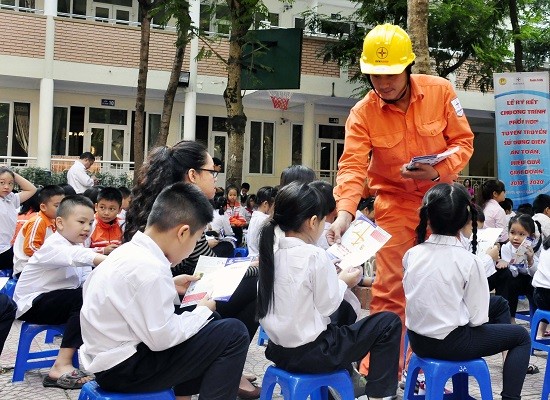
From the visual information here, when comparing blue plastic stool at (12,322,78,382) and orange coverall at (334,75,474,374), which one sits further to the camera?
blue plastic stool at (12,322,78,382)

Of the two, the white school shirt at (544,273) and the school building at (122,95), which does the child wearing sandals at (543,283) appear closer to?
the white school shirt at (544,273)

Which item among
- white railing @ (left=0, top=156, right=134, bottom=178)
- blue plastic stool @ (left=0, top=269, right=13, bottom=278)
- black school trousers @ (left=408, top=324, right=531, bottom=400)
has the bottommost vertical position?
black school trousers @ (left=408, top=324, right=531, bottom=400)

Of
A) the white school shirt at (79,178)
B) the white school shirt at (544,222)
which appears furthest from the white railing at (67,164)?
the white school shirt at (544,222)

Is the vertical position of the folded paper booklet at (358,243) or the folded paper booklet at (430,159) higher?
the folded paper booklet at (430,159)

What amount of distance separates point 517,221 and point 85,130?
14.3m

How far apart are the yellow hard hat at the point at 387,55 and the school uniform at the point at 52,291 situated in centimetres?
188

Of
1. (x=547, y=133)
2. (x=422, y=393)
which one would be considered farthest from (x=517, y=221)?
(x=547, y=133)

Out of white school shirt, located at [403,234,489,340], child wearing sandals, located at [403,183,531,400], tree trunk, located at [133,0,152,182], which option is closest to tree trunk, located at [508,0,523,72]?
tree trunk, located at [133,0,152,182]

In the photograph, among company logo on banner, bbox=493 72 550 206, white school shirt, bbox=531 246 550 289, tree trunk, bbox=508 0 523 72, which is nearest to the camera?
white school shirt, bbox=531 246 550 289

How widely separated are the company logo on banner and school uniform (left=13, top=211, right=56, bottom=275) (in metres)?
7.34

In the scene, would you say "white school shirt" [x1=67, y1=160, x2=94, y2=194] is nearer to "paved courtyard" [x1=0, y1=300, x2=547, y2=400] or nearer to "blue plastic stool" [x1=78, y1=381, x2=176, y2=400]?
"paved courtyard" [x1=0, y1=300, x2=547, y2=400]

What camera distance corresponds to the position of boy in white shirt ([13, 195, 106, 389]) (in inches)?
154

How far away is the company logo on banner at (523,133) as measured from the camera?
9945mm

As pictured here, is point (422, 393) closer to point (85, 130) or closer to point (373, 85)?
point (373, 85)
